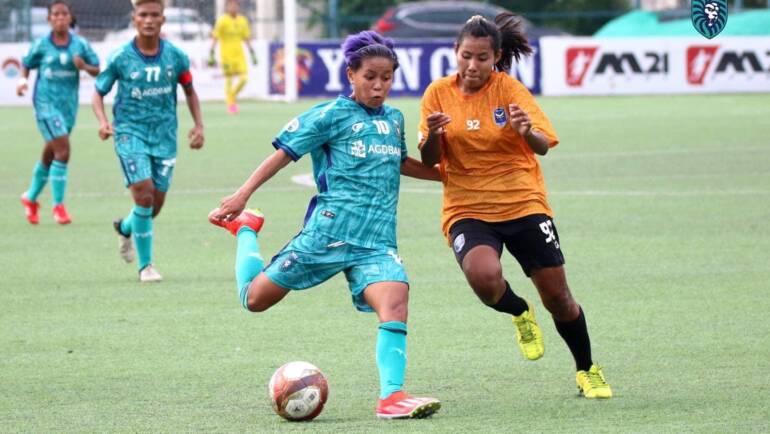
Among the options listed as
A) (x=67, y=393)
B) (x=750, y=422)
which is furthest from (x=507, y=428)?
(x=67, y=393)

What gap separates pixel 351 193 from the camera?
22.7ft

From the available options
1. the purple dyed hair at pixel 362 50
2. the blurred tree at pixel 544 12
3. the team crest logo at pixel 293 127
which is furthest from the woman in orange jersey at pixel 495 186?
the blurred tree at pixel 544 12

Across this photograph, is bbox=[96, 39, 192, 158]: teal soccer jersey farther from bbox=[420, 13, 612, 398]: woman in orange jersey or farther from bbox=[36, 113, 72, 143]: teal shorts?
bbox=[420, 13, 612, 398]: woman in orange jersey

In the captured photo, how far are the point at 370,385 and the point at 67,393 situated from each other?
1414 mm

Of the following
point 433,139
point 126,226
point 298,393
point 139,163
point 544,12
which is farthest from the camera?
point 544,12

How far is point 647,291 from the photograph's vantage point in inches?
406

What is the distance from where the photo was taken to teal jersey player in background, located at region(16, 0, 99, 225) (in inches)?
588

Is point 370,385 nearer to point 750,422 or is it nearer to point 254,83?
point 750,422

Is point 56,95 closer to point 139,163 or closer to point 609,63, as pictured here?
point 139,163

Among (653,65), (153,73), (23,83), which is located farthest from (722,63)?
(153,73)

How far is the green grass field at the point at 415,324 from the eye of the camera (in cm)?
676

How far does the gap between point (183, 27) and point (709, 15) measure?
1234 inches

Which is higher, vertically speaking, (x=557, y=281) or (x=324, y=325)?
(x=557, y=281)

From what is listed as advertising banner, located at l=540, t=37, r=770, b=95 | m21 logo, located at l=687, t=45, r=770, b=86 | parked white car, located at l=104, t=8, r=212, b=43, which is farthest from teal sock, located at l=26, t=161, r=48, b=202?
m21 logo, located at l=687, t=45, r=770, b=86
